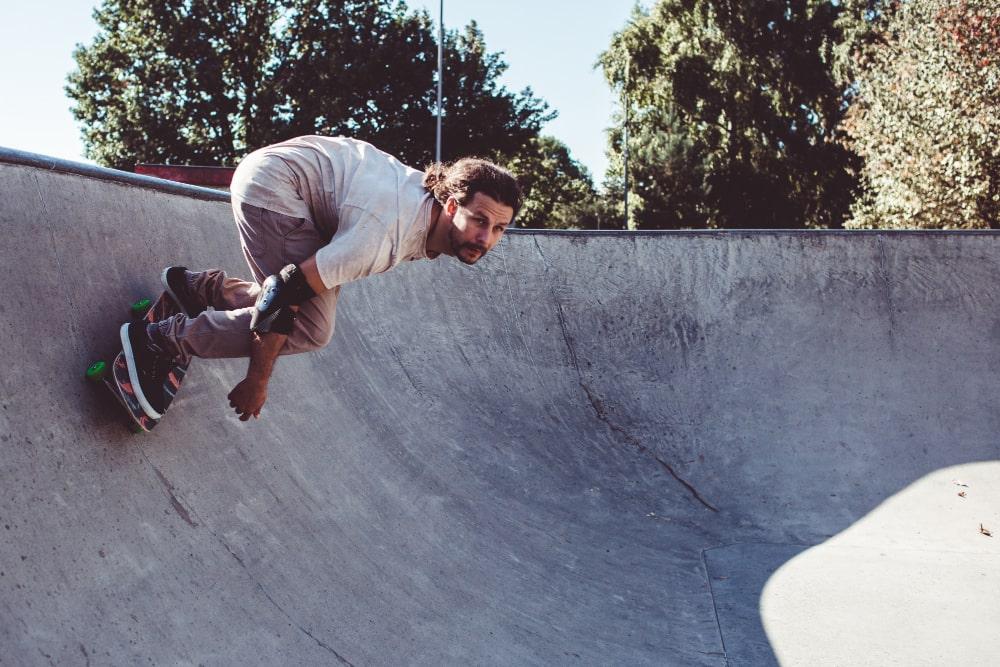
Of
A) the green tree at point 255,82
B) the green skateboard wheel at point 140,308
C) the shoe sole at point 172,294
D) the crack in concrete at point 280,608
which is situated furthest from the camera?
the green tree at point 255,82

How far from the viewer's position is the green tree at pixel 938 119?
13445 millimetres

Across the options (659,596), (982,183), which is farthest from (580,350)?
(982,183)

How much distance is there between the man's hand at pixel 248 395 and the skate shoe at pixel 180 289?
67 cm

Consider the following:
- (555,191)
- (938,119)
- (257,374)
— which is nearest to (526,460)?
(257,374)

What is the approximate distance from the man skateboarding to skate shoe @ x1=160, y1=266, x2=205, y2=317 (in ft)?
1.01

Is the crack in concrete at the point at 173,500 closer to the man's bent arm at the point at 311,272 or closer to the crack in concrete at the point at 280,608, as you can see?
the crack in concrete at the point at 280,608

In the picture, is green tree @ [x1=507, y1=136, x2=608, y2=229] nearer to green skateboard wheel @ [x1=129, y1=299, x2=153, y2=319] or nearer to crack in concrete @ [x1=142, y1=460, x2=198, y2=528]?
green skateboard wheel @ [x1=129, y1=299, x2=153, y2=319]

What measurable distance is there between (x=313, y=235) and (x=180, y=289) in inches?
27.8

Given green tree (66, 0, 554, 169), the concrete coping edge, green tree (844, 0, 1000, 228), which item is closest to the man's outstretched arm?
A: the concrete coping edge

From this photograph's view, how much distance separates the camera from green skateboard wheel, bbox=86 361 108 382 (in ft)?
8.80

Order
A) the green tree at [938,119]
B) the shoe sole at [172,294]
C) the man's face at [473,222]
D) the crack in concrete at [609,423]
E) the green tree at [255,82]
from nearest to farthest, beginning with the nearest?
the man's face at [473,222], the shoe sole at [172,294], the crack in concrete at [609,423], the green tree at [938,119], the green tree at [255,82]

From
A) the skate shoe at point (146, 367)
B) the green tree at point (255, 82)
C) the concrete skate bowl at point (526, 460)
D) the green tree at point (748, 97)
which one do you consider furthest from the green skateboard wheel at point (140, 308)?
the green tree at point (748, 97)

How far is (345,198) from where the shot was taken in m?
2.78

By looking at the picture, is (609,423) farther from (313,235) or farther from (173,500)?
(173,500)
